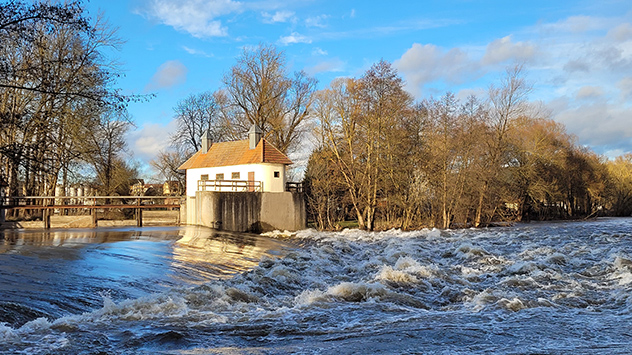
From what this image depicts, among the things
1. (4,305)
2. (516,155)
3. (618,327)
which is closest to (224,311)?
(4,305)

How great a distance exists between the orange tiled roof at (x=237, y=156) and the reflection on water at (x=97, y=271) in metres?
16.5

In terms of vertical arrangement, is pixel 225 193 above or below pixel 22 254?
above

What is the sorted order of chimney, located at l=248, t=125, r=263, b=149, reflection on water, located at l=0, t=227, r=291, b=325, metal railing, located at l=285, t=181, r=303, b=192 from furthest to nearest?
metal railing, located at l=285, t=181, r=303, b=192 < chimney, located at l=248, t=125, r=263, b=149 < reflection on water, located at l=0, t=227, r=291, b=325

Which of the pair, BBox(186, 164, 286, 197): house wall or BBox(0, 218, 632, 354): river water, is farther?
Result: BBox(186, 164, 286, 197): house wall

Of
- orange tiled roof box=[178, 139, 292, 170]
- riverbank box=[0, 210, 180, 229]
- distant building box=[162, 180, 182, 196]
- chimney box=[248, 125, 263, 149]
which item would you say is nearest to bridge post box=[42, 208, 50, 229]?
riverbank box=[0, 210, 180, 229]

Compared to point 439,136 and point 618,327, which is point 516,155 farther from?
point 618,327

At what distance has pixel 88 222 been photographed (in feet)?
99.5

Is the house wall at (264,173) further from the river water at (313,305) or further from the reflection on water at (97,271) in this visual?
the river water at (313,305)

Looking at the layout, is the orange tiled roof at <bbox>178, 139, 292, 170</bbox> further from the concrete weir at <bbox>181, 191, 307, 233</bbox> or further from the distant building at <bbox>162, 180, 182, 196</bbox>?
the distant building at <bbox>162, 180, 182, 196</bbox>

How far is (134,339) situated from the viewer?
18.9 feet

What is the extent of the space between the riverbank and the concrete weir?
8.73 ft

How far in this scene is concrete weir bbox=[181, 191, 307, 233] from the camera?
27750 mm

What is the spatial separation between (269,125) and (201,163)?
6.69m

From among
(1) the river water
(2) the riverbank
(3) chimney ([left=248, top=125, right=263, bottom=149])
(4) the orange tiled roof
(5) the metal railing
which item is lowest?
(1) the river water
